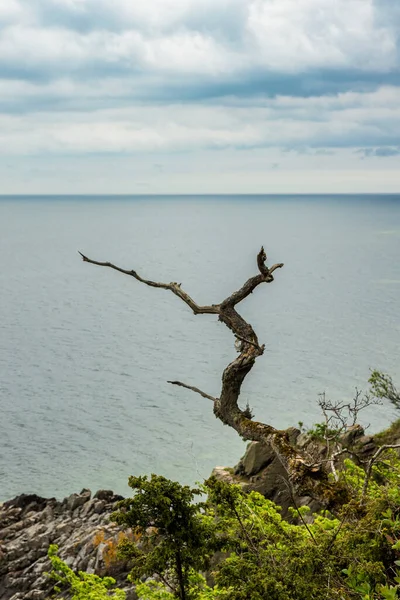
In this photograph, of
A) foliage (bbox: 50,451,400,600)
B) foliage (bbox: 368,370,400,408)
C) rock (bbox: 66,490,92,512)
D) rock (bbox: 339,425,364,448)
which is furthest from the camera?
foliage (bbox: 368,370,400,408)

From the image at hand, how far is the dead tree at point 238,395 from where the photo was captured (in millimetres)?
12883

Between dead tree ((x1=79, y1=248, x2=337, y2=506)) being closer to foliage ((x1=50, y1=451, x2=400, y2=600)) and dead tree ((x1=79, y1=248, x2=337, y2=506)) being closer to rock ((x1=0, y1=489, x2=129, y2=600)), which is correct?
foliage ((x1=50, y1=451, x2=400, y2=600))

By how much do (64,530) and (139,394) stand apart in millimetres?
25604

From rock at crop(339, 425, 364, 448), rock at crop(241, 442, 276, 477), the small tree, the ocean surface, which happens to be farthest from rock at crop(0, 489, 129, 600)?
the small tree

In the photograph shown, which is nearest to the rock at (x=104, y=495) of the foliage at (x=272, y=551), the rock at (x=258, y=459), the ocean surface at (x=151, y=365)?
the ocean surface at (x=151, y=365)

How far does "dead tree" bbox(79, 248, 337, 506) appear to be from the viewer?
12883mm

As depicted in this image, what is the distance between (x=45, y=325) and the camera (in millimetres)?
84688

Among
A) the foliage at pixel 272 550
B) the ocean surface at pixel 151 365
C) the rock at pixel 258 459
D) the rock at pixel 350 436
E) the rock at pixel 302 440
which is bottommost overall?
the ocean surface at pixel 151 365

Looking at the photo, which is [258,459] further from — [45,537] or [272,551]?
[272,551]

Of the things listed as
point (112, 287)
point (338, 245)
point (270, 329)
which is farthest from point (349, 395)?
point (338, 245)

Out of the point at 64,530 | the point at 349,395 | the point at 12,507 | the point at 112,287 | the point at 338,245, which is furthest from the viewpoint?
the point at 338,245

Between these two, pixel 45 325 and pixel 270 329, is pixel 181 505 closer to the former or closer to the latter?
pixel 270 329

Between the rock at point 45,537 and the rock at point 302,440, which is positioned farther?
the rock at point 302,440

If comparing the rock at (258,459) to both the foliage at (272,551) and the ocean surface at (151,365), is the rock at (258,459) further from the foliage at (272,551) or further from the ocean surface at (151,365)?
the foliage at (272,551)
